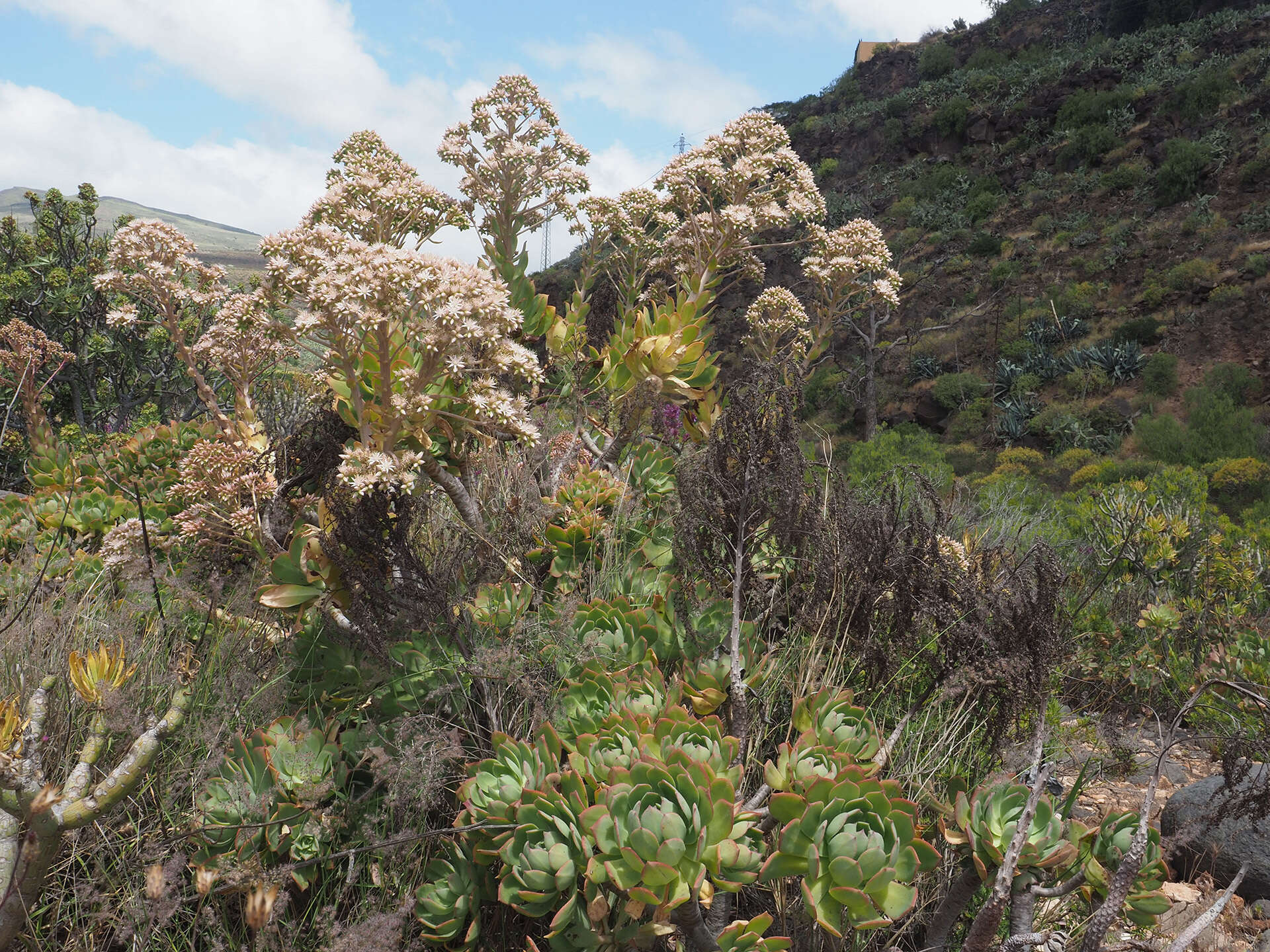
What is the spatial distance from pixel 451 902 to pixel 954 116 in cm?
3476

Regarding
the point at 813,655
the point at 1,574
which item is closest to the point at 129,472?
the point at 1,574

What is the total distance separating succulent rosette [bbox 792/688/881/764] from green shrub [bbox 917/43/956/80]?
140ft

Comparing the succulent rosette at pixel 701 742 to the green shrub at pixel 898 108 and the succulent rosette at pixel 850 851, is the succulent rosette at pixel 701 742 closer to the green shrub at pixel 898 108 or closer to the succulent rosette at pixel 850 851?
the succulent rosette at pixel 850 851

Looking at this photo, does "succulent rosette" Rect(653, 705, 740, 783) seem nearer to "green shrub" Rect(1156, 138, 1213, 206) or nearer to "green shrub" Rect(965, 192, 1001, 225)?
"green shrub" Rect(1156, 138, 1213, 206)

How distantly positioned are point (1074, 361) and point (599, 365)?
17359 millimetres

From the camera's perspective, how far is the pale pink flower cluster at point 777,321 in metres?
3.46

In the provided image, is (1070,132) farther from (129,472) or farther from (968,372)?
(129,472)

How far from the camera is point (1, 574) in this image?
2955 mm

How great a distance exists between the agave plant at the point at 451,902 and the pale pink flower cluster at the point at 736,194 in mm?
2384

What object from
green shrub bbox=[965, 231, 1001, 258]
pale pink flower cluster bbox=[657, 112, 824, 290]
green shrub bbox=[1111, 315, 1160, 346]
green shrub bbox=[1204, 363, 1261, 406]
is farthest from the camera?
green shrub bbox=[965, 231, 1001, 258]

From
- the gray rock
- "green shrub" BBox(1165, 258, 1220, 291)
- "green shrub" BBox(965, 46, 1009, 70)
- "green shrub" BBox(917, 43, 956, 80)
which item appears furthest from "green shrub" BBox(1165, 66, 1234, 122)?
the gray rock

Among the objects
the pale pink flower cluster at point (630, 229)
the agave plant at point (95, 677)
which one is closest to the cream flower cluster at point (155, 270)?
the agave plant at point (95, 677)

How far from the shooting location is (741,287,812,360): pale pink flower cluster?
3461 mm

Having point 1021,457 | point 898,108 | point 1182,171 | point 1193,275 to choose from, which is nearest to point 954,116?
point 898,108
